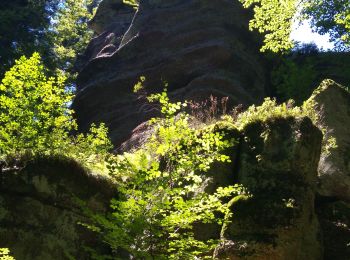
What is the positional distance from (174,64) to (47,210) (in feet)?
48.3

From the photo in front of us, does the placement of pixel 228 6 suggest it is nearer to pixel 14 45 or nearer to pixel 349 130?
pixel 14 45

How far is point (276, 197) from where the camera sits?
815 cm

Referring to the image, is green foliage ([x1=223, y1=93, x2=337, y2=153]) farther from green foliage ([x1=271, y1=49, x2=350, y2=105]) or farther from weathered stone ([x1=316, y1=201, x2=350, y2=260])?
green foliage ([x1=271, y1=49, x2=350, y2=105])

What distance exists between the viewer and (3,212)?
27.0ft

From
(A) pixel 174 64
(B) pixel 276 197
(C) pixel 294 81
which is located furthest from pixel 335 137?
(A) pixel 174 64

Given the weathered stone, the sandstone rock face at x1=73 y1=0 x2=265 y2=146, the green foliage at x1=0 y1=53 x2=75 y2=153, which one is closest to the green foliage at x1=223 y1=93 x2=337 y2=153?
the weathered stone

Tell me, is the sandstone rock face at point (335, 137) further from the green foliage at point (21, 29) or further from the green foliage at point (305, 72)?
the green foliage at point (21, 29)

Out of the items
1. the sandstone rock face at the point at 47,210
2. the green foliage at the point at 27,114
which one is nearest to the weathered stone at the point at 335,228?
the sandstone rock face at the point at 47,210

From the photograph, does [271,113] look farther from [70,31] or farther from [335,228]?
[70,31]

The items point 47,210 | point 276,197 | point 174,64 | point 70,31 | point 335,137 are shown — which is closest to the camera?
point 276,197

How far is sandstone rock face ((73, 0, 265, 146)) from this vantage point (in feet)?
67.7

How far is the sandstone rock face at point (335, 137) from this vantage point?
33.1ft

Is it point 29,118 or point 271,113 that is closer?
point 29,118

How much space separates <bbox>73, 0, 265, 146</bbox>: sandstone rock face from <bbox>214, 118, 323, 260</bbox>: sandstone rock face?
10.7 meters
